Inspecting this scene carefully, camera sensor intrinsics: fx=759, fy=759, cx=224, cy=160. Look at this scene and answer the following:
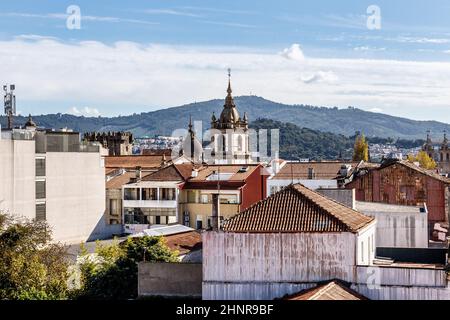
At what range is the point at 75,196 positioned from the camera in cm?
5491

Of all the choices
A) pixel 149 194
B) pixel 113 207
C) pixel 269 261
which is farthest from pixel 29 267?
pixel 113 207

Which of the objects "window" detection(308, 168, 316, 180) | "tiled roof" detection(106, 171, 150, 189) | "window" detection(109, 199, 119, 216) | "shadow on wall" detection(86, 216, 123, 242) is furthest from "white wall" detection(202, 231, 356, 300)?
"tiled roof" detection(106, 171, 150, 189)

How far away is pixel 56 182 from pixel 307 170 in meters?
20.2

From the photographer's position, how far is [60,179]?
175ft

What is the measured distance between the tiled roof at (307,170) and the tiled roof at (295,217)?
96.8 ft

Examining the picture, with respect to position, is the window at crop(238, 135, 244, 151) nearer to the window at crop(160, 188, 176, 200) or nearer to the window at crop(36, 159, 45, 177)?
the window at crop(160, 188, 176, 200)

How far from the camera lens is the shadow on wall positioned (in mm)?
56156

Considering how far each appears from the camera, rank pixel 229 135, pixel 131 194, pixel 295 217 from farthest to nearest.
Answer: pixel 229 135
pixel 131 194
pixel 295 217

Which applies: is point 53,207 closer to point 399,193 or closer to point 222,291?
point 399,193

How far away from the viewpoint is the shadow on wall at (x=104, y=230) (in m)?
56.2

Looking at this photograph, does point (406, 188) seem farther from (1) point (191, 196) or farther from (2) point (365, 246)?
(2) point (365, 246)

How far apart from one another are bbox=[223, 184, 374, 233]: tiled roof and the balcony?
2920 centimetres

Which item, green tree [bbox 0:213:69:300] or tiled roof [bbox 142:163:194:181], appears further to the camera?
tiled roof [bbox 142:163:194:181]
